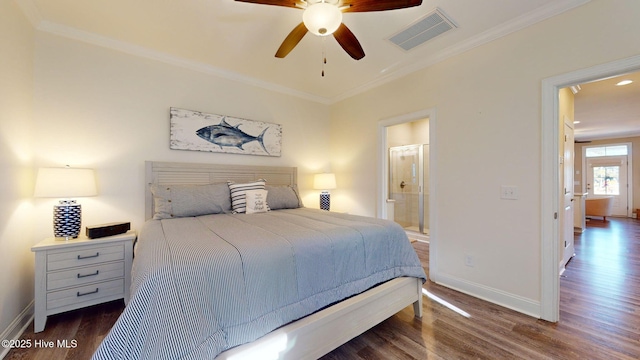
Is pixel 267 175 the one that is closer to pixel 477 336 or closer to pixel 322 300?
pixel 322 300

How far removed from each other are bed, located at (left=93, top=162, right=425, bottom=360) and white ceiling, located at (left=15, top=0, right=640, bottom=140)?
1827 millimetres

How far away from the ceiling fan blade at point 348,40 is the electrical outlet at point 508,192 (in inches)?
72.1

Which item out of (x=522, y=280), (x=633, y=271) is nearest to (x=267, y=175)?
(x=522, y=280)

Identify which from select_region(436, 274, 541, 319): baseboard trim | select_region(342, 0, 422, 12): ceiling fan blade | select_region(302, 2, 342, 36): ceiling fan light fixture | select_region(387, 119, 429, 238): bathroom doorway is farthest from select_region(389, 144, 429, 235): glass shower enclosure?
select_region(302, 2, 342, 36): ceiling fan light fixture

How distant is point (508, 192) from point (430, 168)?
801 millimetres

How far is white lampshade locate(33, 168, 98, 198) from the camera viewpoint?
2051 millimetres

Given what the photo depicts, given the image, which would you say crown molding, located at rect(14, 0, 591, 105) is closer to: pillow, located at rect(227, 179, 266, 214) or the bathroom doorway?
pillow, located at rect(227, 179, 266, 214)

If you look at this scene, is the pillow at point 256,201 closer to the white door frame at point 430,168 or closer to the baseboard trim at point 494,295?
the white door frame at point 430,168

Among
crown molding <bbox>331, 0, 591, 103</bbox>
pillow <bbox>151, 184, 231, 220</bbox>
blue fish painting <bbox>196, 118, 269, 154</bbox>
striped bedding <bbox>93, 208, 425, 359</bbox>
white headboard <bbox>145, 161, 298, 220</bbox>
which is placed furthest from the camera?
blue fish painting <bbox>196, 118, 269, 154</bbox>

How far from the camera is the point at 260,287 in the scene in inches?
51.6

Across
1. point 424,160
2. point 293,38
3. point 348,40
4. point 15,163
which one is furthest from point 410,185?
point 15,163

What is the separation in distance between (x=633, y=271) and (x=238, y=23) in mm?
5381

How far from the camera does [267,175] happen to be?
145 inches

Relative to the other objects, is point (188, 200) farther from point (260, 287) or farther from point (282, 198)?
point (260, 287)
